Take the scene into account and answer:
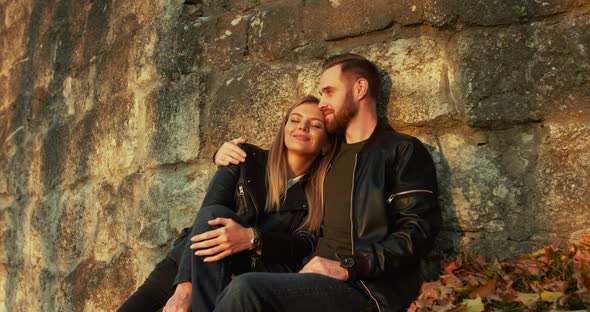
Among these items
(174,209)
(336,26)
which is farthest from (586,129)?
(174,209)

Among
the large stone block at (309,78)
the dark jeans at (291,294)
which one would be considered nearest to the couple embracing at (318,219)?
the dark jeans at (291,294)

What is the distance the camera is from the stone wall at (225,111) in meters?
3.57

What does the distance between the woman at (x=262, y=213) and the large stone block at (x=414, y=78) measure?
0.38 metres

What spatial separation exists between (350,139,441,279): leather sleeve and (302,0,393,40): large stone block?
644 millimetres

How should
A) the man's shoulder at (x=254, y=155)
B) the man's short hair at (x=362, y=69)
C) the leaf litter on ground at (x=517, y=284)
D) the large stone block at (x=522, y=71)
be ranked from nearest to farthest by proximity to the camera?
the leaf litter on ground at (x=517, y=284), the large stone block at (x=522, y=71), the man's short hair at (x=362, y=69), the man's shoulder at (x=254, y=155)

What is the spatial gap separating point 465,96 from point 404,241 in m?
0.73

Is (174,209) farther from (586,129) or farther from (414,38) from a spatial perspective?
(586,129)

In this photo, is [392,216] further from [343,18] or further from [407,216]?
[343,18]

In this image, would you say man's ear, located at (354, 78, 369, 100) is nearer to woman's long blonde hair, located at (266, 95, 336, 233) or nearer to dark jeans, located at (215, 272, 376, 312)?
woman's long blonde hair, located at (266, 95, 336, 233)

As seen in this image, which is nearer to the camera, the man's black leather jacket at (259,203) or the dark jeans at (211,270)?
the dark jeans at (211,270)

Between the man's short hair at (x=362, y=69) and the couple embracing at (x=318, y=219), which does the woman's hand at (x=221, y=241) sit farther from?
the man's short hair at (x=362, y=69)

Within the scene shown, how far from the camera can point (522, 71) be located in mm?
3611

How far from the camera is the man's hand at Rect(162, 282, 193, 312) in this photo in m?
3.64

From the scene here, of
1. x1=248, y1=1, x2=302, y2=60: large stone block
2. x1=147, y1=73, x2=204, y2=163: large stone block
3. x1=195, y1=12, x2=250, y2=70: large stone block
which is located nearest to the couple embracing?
x1=248, y1=1, x2=302, y2=60: large stone block
